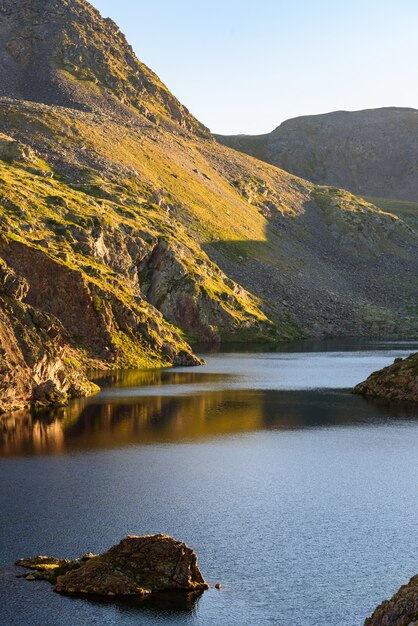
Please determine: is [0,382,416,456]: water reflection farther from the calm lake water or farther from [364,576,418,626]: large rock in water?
[364,576,418,626]: large rock in water

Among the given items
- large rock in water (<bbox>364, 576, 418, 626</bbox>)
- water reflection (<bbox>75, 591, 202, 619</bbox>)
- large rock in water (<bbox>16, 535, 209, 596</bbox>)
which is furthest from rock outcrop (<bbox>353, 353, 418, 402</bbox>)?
large rock in water (<bbox>364, 576, 418, 626</bbox>)

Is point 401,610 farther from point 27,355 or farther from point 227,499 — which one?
point 27,355

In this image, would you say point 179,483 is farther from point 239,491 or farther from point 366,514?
point 366,514

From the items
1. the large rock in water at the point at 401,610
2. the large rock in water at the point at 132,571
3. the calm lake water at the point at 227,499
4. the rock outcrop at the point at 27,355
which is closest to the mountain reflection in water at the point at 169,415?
the calm lake water at the point at 227,499

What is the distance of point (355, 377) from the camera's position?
160 meters

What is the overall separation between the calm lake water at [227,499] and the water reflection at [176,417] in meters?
0.30

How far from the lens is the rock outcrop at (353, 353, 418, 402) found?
136 meters

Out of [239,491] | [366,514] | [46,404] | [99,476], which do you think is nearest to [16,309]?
[46,404]

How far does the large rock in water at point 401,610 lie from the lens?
36.9m

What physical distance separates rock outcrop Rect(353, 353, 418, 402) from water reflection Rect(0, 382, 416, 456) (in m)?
4.34

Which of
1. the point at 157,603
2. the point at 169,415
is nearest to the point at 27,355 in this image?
the point at 169,415

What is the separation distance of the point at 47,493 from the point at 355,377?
99.1m

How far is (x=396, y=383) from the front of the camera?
138625mm

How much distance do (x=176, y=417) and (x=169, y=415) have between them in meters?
1.63
